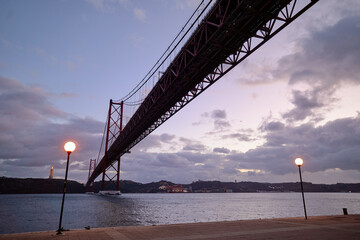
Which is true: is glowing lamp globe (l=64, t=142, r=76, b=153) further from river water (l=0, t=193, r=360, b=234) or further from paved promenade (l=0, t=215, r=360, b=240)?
river water (l=0, t=193, r=360, b=234)

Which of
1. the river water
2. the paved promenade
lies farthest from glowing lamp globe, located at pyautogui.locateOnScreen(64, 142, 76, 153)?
the river water

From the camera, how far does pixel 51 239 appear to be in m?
7.43

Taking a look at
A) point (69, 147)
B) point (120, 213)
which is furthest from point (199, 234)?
point (120, 213)

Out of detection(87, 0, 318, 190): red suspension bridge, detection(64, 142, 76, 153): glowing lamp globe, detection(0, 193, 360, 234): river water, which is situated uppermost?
detection(87, 0, 318, 190): red suspension bridge

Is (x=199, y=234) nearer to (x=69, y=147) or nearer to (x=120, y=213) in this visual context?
(x=69, y=147)

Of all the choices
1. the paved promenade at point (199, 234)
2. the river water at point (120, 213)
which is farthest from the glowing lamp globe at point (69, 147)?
the river water at point (120, 213)

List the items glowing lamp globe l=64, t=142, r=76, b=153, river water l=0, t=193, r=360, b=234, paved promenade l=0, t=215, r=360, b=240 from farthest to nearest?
river water l=0, t=193, r=360, b=234 < glowing lamp globe l=64, t=142, r=76, b=153 < paved promenade l=0, t=215, r=360, b=240

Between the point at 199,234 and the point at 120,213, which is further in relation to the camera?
the point at 120,213

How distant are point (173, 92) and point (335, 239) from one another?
19810 millimetres

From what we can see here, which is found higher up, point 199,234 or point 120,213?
point 199,234

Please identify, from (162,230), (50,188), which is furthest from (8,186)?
(162,230)

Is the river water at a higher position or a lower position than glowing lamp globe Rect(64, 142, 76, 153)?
lower

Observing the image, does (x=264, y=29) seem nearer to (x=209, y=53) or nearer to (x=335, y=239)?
(x=209, y=53)

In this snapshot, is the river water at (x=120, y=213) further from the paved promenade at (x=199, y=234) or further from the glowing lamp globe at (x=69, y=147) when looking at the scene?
the glowing lamp globe at (x=69, y=147)
